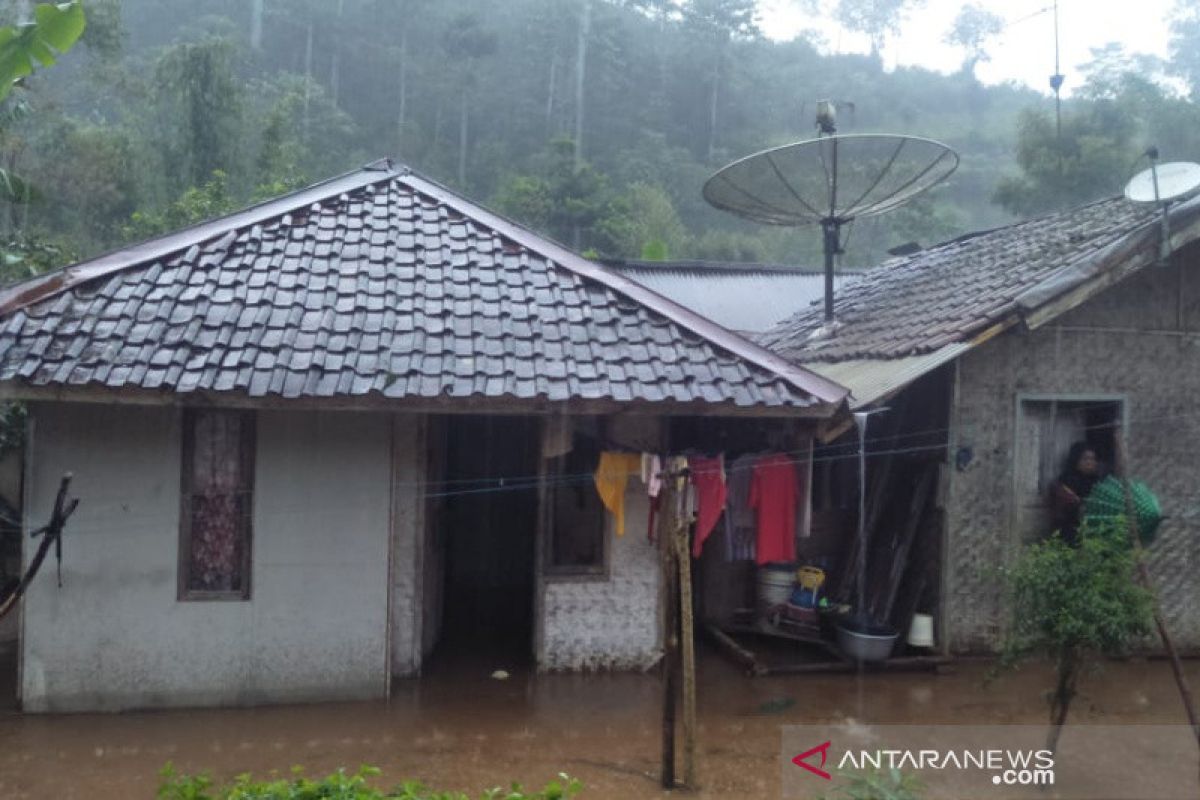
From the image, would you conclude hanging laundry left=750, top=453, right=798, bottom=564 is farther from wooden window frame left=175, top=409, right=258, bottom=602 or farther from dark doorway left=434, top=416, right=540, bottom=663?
wooden window frame left=175, top=409, right=258, bottom=602

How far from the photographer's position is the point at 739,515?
8711 millimetres

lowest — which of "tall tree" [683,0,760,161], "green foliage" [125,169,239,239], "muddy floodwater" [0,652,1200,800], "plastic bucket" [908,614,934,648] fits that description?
"muddy floodwater" [0,652,1200,800]

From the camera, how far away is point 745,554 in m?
8.84

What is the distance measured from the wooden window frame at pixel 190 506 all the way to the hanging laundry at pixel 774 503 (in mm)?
4202

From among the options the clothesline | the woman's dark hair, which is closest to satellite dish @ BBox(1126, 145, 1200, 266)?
the woman's dark hair

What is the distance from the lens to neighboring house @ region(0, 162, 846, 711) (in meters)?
6.87

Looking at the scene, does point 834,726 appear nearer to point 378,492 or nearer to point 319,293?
point 378,492

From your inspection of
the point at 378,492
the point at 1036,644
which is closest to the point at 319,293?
the point at 378,492

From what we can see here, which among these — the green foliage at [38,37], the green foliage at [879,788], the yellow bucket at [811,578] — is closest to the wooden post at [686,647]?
the green foliage at [879,788]

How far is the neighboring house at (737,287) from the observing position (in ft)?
52.4

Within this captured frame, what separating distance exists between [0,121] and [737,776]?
949cm

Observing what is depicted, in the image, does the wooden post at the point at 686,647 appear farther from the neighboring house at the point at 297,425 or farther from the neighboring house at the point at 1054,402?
the neighboring house at the point at 1054,402

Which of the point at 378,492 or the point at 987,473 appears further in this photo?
the point at 987,473

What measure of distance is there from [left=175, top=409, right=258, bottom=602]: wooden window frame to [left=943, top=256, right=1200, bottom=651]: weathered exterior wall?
6293 millimetres
